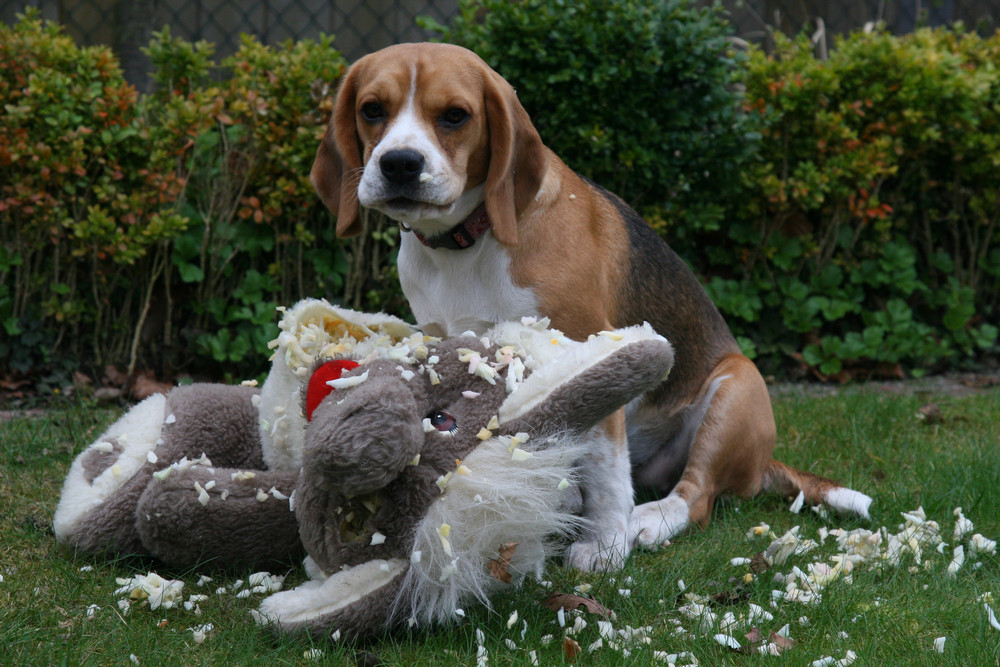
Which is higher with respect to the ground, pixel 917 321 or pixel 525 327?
pixel 525 327

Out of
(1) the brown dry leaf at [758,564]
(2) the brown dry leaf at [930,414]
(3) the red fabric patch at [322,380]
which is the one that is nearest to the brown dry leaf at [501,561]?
(3) the red fabric patch at [322,380]

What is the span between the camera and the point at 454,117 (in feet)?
9.80

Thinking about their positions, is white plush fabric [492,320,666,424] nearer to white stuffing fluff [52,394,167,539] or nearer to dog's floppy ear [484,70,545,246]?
dog's floppy ear [484,70,545,246]

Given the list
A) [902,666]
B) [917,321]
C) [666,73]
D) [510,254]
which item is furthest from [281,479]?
[917,321]

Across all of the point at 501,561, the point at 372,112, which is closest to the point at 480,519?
the point at 501,561

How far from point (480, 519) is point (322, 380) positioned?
54cm

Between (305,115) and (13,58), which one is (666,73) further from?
(13,58)

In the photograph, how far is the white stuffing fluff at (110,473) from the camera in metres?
2.71

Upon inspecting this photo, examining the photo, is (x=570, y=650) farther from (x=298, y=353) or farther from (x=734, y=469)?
(x=734, y=469)

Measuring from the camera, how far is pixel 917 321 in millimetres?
6441

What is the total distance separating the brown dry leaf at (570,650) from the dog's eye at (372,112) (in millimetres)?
1704

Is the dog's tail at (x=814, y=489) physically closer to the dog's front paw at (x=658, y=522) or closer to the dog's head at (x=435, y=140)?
the dog's front paw at (x=658, y=522)

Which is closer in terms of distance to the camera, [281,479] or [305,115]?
[281,479]

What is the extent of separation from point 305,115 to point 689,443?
8.49 feet
